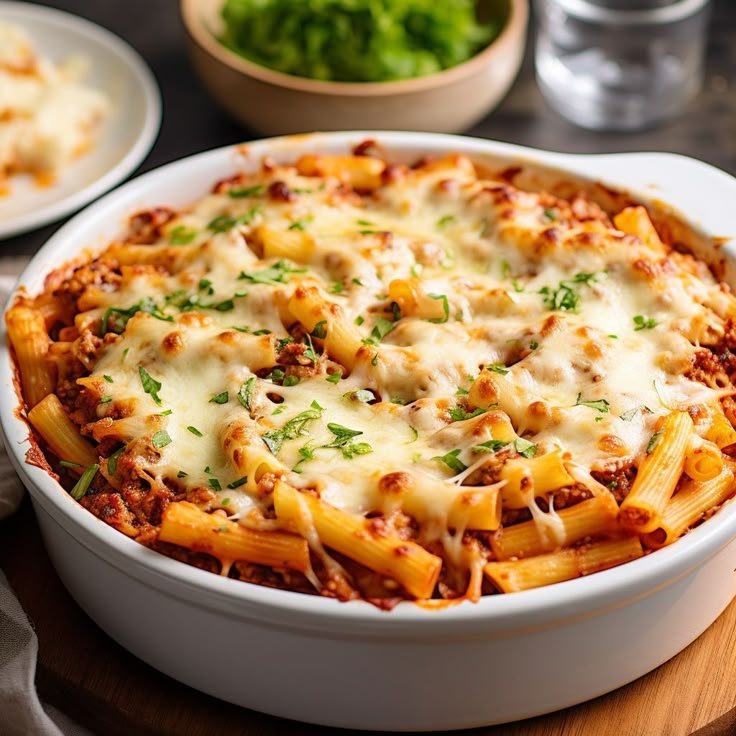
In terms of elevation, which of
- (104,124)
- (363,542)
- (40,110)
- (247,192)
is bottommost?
(104,124)

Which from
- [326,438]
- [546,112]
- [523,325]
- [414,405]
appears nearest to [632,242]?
[523,325]

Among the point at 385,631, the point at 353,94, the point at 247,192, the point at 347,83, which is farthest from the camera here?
A: the point at 347,83

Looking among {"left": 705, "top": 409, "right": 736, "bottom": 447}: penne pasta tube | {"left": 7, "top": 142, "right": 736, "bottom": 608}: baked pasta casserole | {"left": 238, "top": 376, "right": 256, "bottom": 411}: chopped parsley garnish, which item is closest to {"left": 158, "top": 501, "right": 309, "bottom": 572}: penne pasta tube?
{"left": 7, "top": 142, "right": 736, "bottom": 608}: baked pasta casserole

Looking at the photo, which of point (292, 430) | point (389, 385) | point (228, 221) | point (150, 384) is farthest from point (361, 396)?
point (228, 221)

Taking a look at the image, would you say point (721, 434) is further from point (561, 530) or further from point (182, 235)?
point (182, 235)

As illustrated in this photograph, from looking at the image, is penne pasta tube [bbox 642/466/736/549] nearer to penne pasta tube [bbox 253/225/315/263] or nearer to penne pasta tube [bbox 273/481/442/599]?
penne pasta tube [bbox 273/481/442/599]

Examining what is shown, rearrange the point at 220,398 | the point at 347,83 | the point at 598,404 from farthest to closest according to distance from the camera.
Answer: the point at 347,83, the point at 220,398, the point at 598,404

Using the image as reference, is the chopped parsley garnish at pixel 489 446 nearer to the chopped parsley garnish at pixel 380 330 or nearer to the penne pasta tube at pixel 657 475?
the penne pasta tube at pixel 657 475
